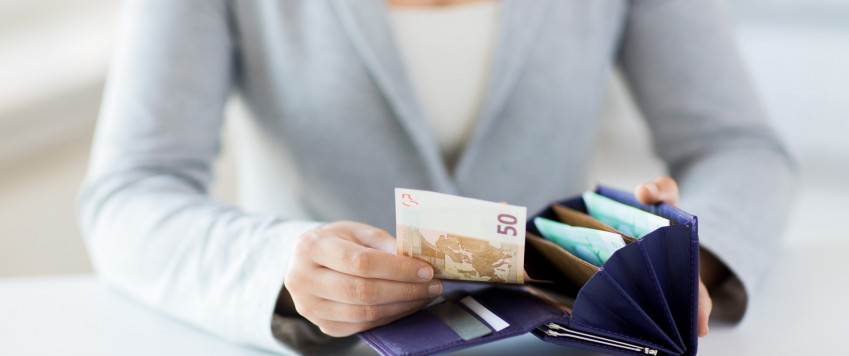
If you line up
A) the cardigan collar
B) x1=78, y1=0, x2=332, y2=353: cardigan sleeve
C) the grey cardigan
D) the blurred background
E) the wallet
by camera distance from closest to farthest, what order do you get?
the wallet → x1=78, y1=0, x2=332, y2=353: cardigan sleeve → the grey cardigan → the cardigan collar → the blurred background

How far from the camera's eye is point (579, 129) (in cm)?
107

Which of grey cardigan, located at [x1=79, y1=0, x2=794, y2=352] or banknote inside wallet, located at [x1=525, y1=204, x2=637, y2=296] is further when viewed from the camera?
grey cardigan, located at [x1=79, y1=0, x2=794, y2=352]

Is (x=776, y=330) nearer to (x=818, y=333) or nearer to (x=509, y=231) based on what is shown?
(x=818, y=333)

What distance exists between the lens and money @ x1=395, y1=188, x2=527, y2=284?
1.73 feet

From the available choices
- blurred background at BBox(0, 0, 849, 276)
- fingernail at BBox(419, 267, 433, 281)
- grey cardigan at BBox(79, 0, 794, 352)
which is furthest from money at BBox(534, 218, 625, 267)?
blurred background at BBox(0, 0, 849, 276)

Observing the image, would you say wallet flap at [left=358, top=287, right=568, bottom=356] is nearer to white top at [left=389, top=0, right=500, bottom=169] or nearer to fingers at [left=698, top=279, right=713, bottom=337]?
fingers at [left=698, top=279, right=713, bottom=337]

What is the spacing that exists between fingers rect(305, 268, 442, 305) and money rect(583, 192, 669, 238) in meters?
0.16

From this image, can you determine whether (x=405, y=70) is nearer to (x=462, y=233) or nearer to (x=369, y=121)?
(x=369, y=121)

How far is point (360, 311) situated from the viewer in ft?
1.86

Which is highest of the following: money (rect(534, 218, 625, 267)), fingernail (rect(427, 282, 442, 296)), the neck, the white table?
the neck

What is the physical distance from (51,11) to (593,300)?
4.50ft

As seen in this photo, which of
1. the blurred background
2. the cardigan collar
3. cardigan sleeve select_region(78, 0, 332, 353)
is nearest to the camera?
cardigan sleeve select_region(78, 0, 332, 353)

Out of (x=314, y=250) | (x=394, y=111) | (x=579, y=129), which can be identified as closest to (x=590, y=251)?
(x=314, y=250)

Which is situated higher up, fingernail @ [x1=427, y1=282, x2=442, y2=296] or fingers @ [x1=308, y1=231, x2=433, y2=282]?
fingers @ [x1=308, y1=231, x2=433, y2=282]
